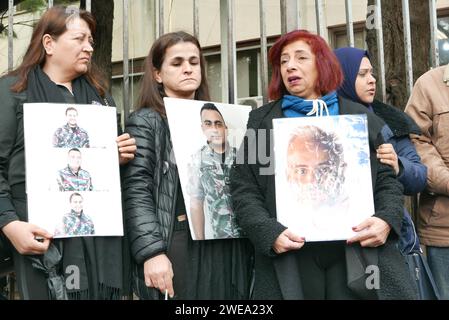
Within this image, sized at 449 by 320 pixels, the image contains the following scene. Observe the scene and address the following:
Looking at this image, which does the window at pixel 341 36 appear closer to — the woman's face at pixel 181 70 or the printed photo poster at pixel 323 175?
the woman's face at pixel 181 70

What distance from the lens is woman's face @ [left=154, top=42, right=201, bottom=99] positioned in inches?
101

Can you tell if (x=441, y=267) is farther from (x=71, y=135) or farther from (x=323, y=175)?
(x=71, y=135)

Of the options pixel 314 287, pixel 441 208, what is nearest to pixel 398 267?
pixel 314 287

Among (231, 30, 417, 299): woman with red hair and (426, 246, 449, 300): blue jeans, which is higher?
(231, 30, 417, 299): woman with red hair

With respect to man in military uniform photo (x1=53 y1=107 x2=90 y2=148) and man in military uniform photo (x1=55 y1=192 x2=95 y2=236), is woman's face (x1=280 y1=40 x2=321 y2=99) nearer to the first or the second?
man in military uniform photo (x1=53 y1=107 x2=90 y2=148)

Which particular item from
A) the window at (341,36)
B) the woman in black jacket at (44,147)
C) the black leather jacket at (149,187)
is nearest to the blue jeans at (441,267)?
the black leather jacket at (149,187)

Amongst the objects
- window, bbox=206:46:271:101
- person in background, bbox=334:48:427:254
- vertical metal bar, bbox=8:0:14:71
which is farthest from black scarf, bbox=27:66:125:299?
window, bbox=206:46:271:101

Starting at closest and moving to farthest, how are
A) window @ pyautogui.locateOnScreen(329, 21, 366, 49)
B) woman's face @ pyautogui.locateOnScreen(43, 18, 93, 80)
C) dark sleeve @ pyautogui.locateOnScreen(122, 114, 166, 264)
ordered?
1. dark sleeve @ pyautogui.locateOnScreen(122, 114, 166, 264)
2. woman's face @ pyautogui.locateOnScreen(43, 18, 93, 80)
3. window @ pyautogui.locateOnScreen(329, 21, 366, 49)

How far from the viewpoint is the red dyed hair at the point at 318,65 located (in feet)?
7.91

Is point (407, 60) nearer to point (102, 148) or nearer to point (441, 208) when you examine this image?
point (441, 208)

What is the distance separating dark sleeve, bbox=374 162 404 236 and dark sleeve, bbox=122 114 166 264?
32.4 inches

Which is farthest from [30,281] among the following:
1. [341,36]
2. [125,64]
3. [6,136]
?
A: [341,36]

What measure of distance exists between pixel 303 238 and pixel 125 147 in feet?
2.44
